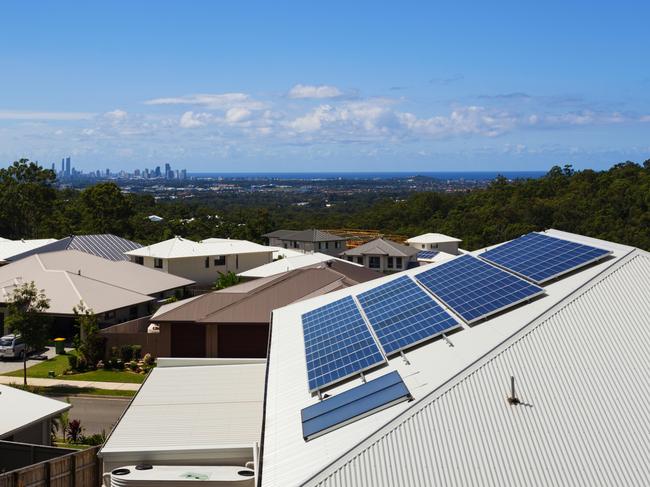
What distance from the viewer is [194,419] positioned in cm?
2133

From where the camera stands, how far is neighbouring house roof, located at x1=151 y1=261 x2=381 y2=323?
126 ft

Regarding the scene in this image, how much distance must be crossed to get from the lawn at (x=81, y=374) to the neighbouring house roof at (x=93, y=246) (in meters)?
27.1

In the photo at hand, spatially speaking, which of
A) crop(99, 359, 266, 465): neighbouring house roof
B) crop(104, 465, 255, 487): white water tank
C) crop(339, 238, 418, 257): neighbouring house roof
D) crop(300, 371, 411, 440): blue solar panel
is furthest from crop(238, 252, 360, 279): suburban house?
crop(300, 371, 411, 440): blue solar panel

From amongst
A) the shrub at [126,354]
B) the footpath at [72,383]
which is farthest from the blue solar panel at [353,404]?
the shrub at [126,354]

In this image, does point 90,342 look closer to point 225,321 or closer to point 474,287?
point 225,321

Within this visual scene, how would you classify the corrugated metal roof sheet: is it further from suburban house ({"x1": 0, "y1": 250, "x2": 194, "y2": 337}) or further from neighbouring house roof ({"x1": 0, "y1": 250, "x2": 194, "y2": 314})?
neighbouring house roof ({"x1": 0, "y1": 250, "x2": 194, "y2": 314})

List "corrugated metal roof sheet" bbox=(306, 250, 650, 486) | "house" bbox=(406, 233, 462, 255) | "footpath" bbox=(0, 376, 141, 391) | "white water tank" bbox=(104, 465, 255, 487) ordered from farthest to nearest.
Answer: "house" bbox=(406, 233, 462, 255) → "footpath" bbox=(0, 376, 141, 391) → "white water tank" bbox=(104, 465, 255, 487) → "corrugated metal roof sheet" bbox=(306, 250, 650, 486)

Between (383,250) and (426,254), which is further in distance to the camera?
(426,254)

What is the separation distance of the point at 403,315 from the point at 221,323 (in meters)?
17.7

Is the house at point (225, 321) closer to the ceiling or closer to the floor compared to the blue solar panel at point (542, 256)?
closer to the floor

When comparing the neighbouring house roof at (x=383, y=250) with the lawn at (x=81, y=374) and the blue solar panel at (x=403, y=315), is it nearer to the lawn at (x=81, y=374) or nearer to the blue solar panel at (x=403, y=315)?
the lawn at (x=81, y=374)

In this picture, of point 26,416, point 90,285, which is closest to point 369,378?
point 26,416

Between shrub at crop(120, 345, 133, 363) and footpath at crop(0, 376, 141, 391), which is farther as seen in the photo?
shrub at crop(120, 345, 133, 363)

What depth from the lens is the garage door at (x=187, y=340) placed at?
128ft
